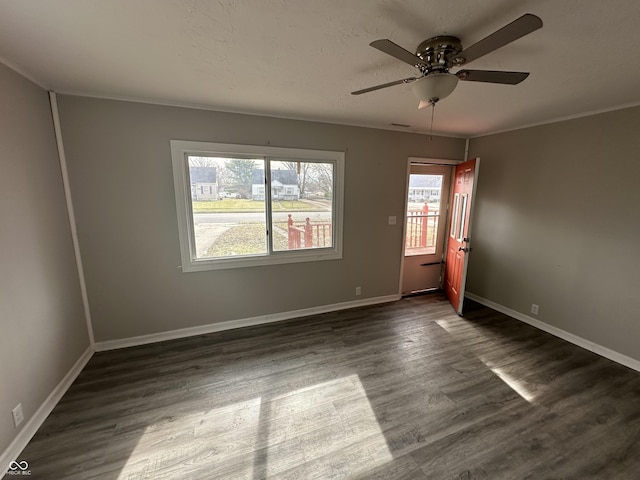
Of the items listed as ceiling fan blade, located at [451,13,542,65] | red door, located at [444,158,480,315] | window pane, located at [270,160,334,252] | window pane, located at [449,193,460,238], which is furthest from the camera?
window pane, located at [449,193,460,238]

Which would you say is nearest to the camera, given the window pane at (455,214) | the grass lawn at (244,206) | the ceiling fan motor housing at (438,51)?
the ceiling fan motor housing at (438,51)

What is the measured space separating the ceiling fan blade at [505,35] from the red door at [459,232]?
7.00ft

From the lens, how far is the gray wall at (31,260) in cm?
157

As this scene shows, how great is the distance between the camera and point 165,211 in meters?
2.57

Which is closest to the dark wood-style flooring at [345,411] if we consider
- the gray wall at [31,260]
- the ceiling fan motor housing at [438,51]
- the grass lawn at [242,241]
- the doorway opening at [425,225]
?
the gray wall at [31,260]

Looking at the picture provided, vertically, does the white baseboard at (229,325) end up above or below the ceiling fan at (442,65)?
below

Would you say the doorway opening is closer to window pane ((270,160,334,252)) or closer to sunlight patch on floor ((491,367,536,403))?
window pane ((270,160,334,252))

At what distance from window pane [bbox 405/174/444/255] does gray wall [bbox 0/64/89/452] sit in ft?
12.5

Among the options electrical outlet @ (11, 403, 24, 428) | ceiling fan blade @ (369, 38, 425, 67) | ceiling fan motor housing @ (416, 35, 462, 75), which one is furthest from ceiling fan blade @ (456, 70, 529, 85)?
electrical outlet @ (11, 403, 24, 428)

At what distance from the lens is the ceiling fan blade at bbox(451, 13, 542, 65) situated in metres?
0.93

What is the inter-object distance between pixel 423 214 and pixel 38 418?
14.5 ft

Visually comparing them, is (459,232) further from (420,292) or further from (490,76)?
(490,76)

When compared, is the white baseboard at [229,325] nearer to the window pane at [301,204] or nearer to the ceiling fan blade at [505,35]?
the window pane at [301,204]

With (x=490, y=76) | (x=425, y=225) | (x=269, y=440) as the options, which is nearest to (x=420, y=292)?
(x=425, y=225)
